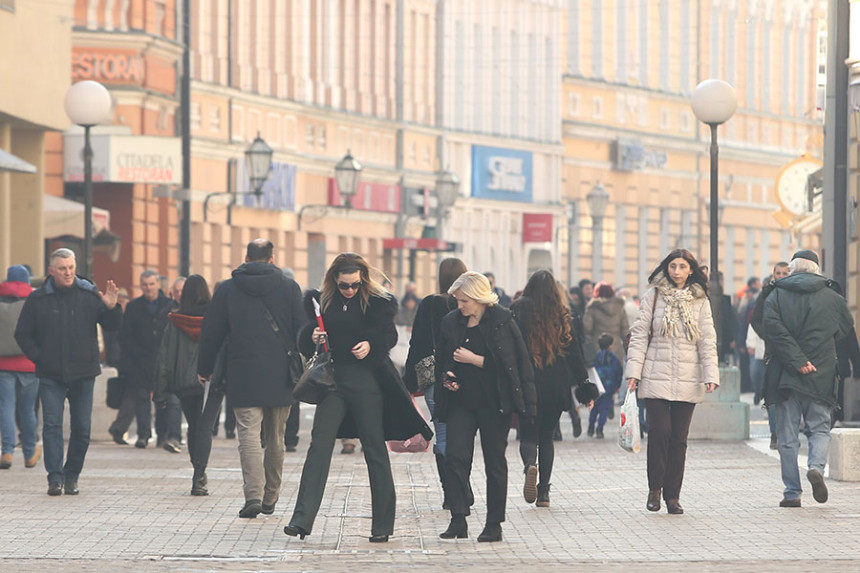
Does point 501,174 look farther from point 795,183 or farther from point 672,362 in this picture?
point 672,362

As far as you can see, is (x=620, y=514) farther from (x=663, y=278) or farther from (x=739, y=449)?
(x=739, y=449)

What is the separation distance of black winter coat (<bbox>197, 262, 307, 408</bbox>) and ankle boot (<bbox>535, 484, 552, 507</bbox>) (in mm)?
2140

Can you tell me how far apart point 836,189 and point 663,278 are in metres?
7.06

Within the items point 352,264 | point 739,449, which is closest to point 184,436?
point 739,449

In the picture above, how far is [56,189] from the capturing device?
40.3 m

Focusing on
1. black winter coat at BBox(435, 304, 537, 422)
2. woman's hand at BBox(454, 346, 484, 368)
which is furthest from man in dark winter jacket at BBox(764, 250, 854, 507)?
woman's hand at BBox(454, 346, 484, 368)

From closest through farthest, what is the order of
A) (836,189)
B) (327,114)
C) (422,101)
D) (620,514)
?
(620,514) < (836,189) < (327,114) < (422,101)

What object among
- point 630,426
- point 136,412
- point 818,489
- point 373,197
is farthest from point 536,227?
point 818,489

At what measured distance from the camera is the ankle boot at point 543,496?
1641cm

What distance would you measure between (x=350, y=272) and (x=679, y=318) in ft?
9.55

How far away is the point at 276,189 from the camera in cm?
5100

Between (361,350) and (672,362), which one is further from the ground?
(361,350)

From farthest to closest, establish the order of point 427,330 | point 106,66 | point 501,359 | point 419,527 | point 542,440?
point 106,66 < point 542,440 < point 427,330 < point 419,527 < point 501,359

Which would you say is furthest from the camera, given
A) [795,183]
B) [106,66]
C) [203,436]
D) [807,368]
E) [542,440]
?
[106,66]
